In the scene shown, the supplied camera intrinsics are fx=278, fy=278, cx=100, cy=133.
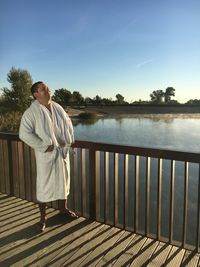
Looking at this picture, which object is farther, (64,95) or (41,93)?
(64,95)

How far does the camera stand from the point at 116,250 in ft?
7.54

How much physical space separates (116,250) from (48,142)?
108 centimetres

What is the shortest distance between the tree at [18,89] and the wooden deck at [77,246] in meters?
34.4

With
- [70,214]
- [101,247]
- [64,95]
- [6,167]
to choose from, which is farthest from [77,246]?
[64,95]

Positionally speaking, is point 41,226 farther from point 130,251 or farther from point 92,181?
point 130,251

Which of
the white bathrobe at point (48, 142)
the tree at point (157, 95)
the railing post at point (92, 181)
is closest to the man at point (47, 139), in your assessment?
the white bathrobe at point (48, 142)

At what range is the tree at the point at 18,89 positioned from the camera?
35.9 metres

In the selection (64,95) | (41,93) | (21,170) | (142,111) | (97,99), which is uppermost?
(64,95)

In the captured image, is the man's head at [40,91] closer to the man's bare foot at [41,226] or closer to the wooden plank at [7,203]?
the man's bare foot at [41,226]

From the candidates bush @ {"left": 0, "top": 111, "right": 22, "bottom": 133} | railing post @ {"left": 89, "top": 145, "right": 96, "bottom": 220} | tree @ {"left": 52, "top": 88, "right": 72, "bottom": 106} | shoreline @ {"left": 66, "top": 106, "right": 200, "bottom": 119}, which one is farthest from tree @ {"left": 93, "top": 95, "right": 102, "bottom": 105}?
railing post @ {"left": 89, "top": 145, "right": 96, "bottom": 220}

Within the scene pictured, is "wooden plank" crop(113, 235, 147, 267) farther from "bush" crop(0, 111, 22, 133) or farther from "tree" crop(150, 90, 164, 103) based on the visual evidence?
"tree" crop(150, 90, 164, 103)

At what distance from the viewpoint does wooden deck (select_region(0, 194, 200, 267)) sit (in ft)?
7.06

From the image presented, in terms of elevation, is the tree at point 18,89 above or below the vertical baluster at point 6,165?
above

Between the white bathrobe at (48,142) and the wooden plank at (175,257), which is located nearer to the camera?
the wooden plank at (175,257)
